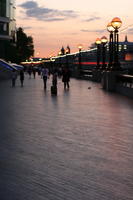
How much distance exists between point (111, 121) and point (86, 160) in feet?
18.4

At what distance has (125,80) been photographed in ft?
87.5

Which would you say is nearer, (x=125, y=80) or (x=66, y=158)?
(x=66, y=158)

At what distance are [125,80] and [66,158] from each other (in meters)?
19.5

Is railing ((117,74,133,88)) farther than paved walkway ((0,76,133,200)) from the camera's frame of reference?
Yes

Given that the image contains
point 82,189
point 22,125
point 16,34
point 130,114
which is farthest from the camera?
point 16,34

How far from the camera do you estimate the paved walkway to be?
5.61 m

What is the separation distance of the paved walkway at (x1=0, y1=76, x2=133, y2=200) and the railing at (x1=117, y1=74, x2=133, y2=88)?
1152cm

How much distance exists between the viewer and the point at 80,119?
13.5 m

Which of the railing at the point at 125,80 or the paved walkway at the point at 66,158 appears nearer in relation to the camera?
the paved walkway at the point at 66,158

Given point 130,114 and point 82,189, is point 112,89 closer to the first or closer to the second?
point 130,114

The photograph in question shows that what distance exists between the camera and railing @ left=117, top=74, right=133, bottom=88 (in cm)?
2509

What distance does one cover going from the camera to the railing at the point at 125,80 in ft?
82.3

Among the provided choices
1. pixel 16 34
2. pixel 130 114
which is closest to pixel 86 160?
pixel 130 114

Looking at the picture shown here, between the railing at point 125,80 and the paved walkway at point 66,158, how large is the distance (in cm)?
1152
